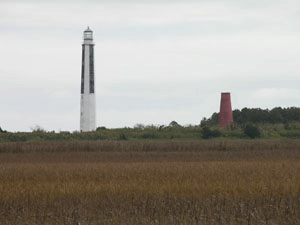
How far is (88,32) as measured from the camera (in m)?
58.6

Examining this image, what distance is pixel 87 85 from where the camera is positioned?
5797 cm

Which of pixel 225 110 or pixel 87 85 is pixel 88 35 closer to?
pixel 87 85

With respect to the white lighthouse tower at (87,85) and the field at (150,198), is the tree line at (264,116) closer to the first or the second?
the white lighthouse tower at (87,85)

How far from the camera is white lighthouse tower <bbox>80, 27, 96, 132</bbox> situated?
190 ft

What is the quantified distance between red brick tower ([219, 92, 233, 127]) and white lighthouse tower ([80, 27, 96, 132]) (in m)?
13.1

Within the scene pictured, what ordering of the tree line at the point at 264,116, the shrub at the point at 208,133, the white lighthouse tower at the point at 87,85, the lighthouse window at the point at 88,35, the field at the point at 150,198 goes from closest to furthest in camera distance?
1. the field at the point at 150,198
2. the shrub at the point at 208,133
3. the white lighthouse tower at the point at 87,85
4. the lighthouse window at the point at 88,35
5. the tree line at the point at 264,116

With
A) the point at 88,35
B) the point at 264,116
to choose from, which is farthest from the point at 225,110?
the point at 88,35

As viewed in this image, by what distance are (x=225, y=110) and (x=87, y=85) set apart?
14255 mm

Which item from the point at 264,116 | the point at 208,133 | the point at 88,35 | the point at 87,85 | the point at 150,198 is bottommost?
the point at 150,198

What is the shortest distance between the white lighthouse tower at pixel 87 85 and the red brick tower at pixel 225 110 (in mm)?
13134

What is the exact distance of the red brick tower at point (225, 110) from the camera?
5516cm

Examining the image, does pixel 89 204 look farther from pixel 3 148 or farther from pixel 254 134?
pixel 254 134

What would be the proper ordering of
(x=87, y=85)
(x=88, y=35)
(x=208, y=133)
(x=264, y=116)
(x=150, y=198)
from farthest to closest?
(x=264, y=116)
(x=88, y=35)
(x=87, y=85)
(x=208, y=133)
(x=150, y=198)

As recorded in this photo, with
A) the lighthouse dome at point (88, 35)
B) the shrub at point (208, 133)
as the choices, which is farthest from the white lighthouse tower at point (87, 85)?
the shrub at point (208, 133)
